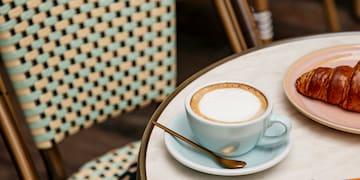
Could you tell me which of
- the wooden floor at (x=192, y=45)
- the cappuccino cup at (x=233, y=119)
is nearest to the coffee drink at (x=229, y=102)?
the cappuccino cup at (x=233, y=119)

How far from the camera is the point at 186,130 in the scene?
0.60 meters

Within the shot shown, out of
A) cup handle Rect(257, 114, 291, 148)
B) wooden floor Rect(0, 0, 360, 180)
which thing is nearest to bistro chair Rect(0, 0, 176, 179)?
cup handle Rect(257, 114, 291, 148)

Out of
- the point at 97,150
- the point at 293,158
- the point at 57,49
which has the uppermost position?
the point at 57,49

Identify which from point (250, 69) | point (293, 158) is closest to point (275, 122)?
point (293, 158)

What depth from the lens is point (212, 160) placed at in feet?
1.82

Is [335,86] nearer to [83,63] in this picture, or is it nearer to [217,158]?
[217,158]

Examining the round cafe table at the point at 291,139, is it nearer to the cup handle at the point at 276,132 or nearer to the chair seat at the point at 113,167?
the cup handle at the point at 276,132

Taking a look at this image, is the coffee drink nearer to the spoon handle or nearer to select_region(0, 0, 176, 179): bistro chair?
the spoon handle

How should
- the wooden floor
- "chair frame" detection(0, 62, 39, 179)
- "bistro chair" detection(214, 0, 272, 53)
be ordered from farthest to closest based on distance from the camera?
the wooden floor
"bistro chair" detection(214, 0, 272, 53)
"chair frame" detection(0, 62, 39, 179)

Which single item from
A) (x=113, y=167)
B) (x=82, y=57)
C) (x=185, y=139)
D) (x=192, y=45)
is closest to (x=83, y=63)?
(x=82, y=57)

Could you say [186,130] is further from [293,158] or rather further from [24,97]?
[24,97]

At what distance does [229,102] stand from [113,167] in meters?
0.43

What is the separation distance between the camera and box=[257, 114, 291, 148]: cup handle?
56 cm

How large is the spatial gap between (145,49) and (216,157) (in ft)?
1.49
